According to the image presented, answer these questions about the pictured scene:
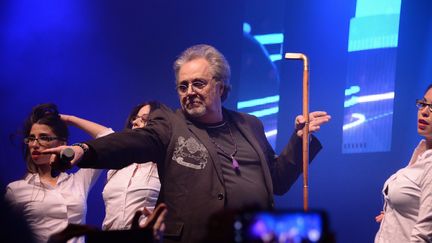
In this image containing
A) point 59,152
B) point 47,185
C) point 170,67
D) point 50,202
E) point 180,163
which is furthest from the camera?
point 170,67

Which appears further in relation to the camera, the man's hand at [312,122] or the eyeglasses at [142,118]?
the eyeglasses at [142,118]

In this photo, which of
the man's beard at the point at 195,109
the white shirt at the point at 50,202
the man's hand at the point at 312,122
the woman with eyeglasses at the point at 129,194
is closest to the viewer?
the man's beard at the point at 195,109

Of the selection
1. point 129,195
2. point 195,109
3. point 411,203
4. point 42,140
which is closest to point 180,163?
point 195,109

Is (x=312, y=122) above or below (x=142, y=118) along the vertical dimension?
above

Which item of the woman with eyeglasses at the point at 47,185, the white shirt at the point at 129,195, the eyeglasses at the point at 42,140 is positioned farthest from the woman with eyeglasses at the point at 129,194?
the eyeglasses at the point at 42,140

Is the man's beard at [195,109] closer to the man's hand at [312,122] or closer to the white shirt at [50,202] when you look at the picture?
the man's hand at [312,122]

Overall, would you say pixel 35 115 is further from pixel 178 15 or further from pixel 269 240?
pixel 269 240

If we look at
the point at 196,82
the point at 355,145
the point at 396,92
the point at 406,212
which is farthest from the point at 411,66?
the point at 196,82

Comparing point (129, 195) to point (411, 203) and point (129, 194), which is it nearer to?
point (129, 194)

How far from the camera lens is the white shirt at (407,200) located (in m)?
2.45

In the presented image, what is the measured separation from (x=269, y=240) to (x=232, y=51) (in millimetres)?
3301

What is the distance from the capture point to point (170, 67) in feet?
13.4

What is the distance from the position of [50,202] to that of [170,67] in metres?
1.45

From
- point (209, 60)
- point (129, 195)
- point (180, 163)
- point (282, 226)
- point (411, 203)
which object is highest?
point (209, 60)
